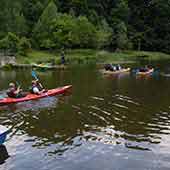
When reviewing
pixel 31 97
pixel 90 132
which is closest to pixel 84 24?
pixel 31 97

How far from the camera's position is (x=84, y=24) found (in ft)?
241

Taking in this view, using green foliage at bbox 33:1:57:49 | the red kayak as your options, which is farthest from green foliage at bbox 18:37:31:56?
the red kayak

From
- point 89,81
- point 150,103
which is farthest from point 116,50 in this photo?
point 150,103

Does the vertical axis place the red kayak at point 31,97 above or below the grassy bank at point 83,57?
above

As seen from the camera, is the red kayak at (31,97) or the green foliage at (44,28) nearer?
the red kayak at (31,97)

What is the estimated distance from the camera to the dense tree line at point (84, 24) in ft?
230

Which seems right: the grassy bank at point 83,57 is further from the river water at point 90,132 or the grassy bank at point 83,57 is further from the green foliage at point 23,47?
the river water at point 90,132

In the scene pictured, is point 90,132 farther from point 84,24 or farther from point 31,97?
point 84,24

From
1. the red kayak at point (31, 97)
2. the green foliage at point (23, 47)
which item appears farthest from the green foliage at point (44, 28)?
the red kayak at point (31, 97)

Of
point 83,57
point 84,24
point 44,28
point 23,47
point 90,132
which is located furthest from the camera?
→ point 84,24

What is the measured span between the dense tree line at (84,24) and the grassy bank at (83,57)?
176 cm

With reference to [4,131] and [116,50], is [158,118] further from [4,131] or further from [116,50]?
[116,50]

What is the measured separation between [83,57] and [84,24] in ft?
31.9

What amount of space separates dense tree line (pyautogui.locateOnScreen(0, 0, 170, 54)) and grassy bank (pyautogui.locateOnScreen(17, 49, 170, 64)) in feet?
5.78
